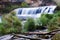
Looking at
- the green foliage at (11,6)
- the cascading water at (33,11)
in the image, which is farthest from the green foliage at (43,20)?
the green foliage at (11,6)

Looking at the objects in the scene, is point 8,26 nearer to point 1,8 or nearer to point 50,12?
point 1,8

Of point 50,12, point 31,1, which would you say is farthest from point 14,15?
point 50,12

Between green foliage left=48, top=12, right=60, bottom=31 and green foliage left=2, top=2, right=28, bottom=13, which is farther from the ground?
green foliage left=2, top=2, right=28, bottom=13

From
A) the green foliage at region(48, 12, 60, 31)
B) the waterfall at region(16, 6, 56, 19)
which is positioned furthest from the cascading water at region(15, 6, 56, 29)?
the green foliage at region(48, 12, 60, 31)

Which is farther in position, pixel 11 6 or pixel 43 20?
pixel 11 6

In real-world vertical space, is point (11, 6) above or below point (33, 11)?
above

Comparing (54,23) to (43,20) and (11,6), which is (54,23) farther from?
(11,6)

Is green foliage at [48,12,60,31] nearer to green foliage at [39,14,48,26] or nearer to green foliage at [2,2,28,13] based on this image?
green foliage at [39,14,48,26]

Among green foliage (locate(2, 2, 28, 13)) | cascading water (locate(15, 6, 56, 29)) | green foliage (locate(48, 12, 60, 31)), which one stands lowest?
green foliage (locate(48, 12, 60, 31))

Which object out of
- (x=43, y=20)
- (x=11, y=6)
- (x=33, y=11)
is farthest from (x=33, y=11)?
(x=11, y=6)

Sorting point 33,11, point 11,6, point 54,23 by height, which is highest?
point 11,6

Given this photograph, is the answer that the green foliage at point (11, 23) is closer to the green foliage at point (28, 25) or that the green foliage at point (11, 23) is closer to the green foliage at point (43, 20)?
the green foliage at point (28, 25)
